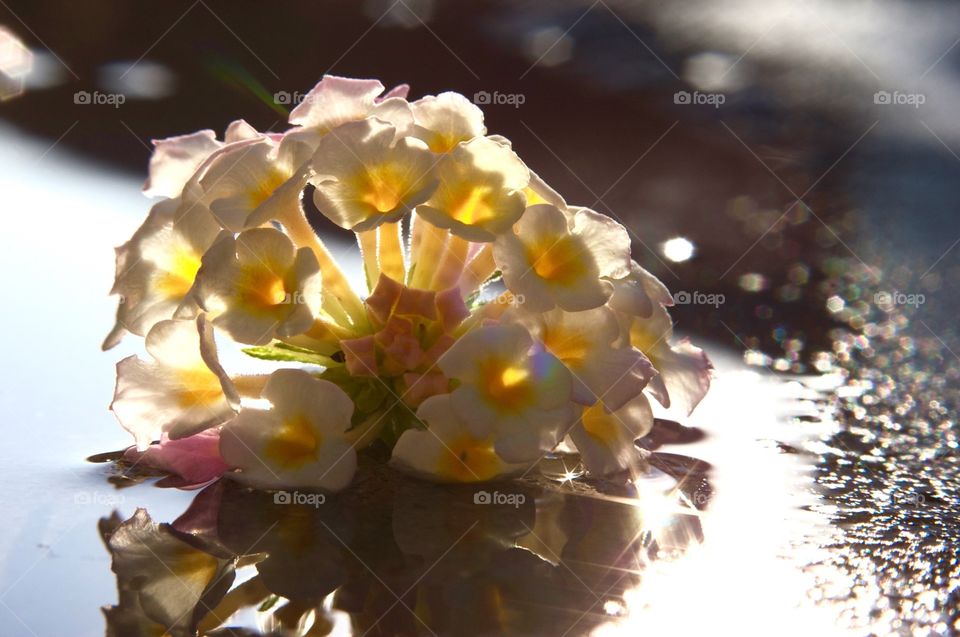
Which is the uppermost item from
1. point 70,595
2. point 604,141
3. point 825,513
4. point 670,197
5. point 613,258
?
point 604,141

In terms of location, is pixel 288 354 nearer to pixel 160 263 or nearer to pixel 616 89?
pixel 160 263

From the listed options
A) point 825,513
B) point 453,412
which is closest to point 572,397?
point 453,412

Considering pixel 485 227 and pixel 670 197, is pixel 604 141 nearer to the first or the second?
pixel 670 197

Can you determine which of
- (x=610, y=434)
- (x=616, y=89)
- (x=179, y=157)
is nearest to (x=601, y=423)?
(x=610, y=434)

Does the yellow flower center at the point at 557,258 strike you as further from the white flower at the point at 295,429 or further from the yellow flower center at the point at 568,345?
the white flower at the point at 295,429

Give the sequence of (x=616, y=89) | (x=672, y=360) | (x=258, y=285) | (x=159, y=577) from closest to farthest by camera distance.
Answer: (x=159, y=577)
(x=258, y=285)
(x=672, y=360)
(x=616, y=89)

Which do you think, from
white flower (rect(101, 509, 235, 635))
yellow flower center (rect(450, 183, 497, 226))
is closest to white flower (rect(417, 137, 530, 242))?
yellow flower center (rect(450, 183, 497, 226))

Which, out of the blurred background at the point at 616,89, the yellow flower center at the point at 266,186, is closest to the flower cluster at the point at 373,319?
the yellow flower center at the point at 266,186
